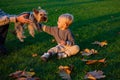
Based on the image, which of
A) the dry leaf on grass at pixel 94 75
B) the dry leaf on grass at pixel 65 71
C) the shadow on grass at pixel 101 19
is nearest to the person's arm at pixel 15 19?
the dry leaf on grass at pixel 65 71

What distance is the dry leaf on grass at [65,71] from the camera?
4.71 metres

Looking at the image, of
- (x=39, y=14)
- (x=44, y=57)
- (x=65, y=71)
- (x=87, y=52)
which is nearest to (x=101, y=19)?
(x=87, y=52)

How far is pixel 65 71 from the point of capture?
4.96 meters

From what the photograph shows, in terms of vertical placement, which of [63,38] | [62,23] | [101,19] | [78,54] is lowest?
[101,19]

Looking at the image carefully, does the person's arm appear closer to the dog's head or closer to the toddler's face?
the dog's head

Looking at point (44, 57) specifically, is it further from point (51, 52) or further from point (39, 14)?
point (39, 14)

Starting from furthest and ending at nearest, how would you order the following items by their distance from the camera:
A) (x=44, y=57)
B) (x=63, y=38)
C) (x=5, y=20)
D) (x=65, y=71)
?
(x=63, y=38) → (x=44, y=57) → (x=5, y=20) → (x=65, y=71)

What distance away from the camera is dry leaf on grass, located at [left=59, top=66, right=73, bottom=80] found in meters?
4.71

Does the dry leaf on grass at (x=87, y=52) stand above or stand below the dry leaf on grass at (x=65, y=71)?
below

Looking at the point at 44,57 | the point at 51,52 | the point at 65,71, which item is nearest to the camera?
the point at 65,71

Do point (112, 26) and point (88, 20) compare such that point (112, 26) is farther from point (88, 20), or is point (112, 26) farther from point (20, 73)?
point (20, 73)

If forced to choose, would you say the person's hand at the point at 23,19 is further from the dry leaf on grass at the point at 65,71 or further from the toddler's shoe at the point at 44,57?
the dry leaf on grass at the point at 65,71

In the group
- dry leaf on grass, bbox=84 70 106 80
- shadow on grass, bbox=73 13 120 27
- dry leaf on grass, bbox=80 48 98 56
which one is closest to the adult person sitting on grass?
dry leaf on grass, bbox=84 70 106 80

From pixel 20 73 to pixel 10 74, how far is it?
16 cm
